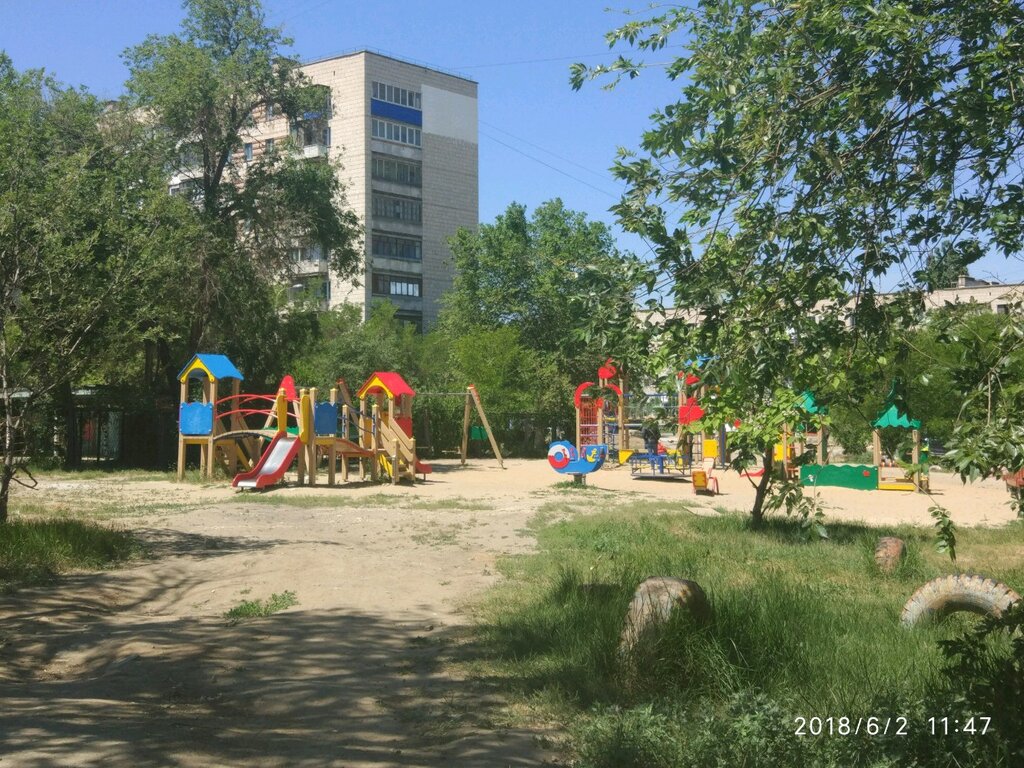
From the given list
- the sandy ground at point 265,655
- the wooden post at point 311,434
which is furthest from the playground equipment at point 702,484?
the sandy ground at point 265,655

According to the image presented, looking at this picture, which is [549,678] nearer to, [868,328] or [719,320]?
[719,320]

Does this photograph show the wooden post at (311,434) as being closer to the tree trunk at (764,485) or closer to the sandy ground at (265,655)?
the sandy ground at (265,655)

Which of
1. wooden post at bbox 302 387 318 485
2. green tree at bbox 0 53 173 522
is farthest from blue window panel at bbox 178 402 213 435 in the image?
green tree at bbox 0 53 173 522

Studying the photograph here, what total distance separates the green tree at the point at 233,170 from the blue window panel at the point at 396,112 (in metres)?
34.4

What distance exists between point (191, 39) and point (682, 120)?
94.9 feet

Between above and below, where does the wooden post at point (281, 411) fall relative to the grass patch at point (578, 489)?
above

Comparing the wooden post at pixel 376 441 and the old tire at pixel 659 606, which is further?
the wooden post at pixel 376 441

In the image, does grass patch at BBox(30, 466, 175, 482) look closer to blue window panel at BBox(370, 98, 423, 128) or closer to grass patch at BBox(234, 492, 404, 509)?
grass patch at BBox(234, 492, 404, 509)

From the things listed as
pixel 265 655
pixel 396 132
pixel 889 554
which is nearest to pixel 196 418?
pixel 889 554

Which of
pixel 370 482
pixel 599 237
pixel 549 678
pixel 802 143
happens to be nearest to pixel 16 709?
pixel 549 678

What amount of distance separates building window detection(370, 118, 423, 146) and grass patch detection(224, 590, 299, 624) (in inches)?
2376

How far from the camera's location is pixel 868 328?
5930 millimetres

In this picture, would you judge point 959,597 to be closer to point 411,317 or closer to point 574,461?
point 574,461

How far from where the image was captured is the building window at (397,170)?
6688 centimetres
